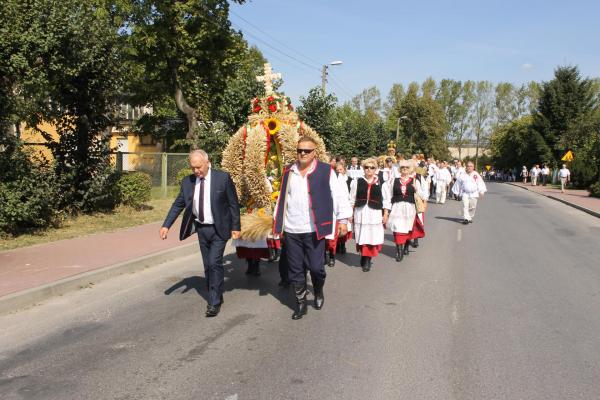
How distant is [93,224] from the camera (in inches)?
474

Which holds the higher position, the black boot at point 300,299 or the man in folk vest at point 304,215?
the man in folk vest at point 304,215

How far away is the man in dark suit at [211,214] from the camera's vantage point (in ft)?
19.0

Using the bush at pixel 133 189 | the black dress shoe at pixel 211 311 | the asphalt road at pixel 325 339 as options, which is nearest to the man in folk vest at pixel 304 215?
the asphalt road at pixel 325 339

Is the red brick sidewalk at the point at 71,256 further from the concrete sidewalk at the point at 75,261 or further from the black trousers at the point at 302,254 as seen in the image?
the black trousers at the point at 302,254

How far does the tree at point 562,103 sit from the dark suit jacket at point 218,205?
54084mm

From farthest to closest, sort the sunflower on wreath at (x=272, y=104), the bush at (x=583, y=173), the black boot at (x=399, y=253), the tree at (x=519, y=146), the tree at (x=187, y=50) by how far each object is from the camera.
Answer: the tree at (x=519, y=146)
the bush at (x=583, y=173)
the tree at (x=187, y=50)
the black boot at (x=399, y=253)
the sunflower on wreath at (x=272, y=104)

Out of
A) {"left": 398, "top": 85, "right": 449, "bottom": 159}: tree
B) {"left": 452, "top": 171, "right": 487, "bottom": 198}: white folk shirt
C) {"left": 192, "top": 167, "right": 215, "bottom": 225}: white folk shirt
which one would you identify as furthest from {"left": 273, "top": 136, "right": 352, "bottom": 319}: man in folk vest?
{"left": 398, "top": 85, "right": 449, "bottom": 159}: tree

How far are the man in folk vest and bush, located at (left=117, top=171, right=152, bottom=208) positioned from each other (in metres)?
9.70

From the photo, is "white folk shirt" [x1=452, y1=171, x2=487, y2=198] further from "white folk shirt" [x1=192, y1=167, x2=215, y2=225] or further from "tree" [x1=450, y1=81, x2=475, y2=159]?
"tree" [x1=450, y1=81, x2=475, y2=159]

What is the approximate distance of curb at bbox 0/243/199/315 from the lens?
6012 mm

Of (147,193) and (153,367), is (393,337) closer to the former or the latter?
(153,367)

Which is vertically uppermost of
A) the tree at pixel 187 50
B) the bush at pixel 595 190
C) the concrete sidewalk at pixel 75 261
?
the tree at pixel 187 50

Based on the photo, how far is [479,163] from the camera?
112m

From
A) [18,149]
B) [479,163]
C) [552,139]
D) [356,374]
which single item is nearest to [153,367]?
[356,374]
